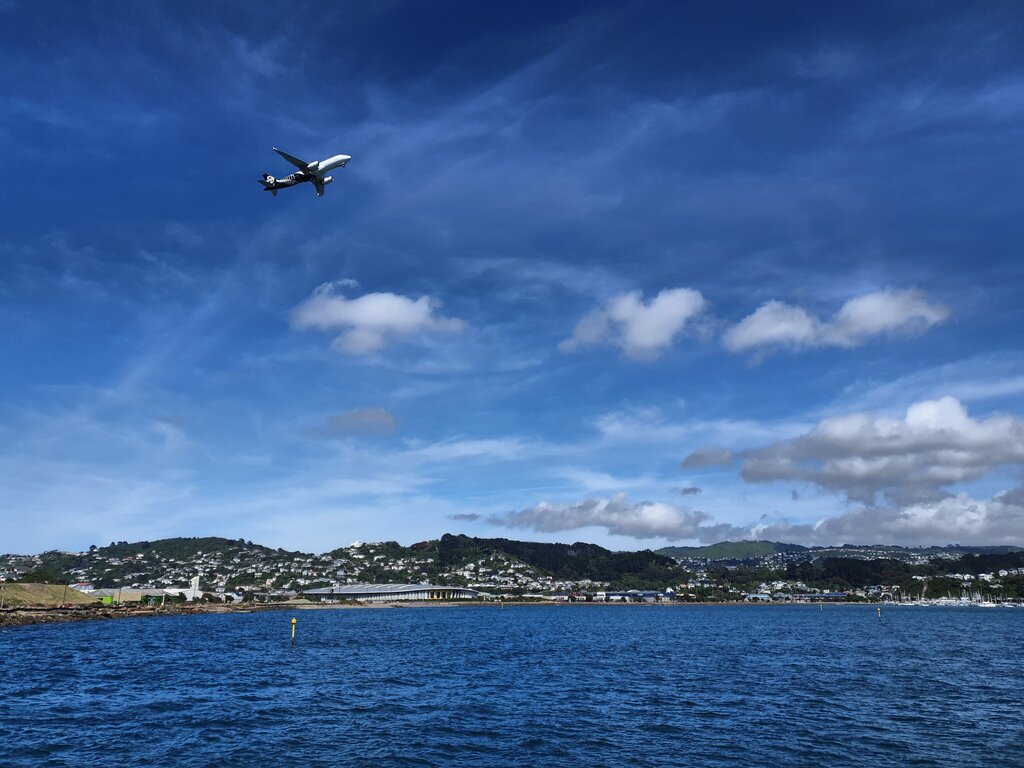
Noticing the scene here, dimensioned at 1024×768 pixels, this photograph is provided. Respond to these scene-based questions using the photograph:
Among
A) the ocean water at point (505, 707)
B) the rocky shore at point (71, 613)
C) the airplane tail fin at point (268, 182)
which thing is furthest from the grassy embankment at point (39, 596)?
the airplane tail fin at point (268, 182)

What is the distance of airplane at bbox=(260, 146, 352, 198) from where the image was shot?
5228 centimetres

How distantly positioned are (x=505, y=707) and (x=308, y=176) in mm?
43696

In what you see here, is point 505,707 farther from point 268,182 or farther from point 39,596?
point 39,596

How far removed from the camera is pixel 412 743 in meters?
32.3

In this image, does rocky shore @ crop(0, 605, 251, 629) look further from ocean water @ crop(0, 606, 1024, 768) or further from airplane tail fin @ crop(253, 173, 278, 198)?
airplane tail fin @ crop(253, 173, 278, 198)

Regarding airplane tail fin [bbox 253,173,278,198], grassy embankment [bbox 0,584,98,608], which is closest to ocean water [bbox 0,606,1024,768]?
airplane tail fin [bbox 253,173,278,198]

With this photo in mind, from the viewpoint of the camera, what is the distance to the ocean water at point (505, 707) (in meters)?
30.1

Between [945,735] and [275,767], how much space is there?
3385 cm

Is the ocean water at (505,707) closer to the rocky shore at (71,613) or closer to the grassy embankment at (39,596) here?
the rocky shore at (71,613)

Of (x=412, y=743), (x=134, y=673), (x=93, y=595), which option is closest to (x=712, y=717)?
(x=412, y=743)

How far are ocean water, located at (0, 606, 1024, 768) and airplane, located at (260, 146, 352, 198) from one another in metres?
39.3

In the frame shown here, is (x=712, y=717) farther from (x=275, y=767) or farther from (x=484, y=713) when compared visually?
(x=275, y=767)

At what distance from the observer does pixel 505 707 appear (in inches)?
1646

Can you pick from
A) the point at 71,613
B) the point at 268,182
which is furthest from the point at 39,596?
the point at 268,182
